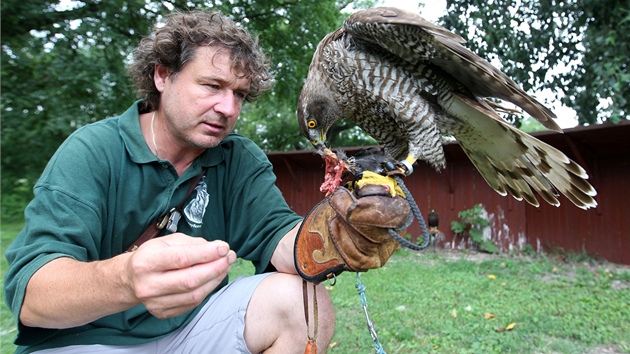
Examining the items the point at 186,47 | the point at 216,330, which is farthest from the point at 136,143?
the point at 216,330

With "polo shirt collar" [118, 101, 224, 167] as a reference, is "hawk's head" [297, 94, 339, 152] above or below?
above

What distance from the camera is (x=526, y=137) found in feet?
8.83

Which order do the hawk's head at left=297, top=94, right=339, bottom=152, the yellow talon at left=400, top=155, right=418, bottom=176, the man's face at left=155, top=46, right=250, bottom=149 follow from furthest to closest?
the hawk's head at left=297, top=94, right=339, bottom=152
the yellow talon at left=400, top=155, right=418, bottom=176
the man's face at left=155, top=46, right=250, bottom=149

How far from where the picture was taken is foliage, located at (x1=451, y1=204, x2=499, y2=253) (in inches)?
340

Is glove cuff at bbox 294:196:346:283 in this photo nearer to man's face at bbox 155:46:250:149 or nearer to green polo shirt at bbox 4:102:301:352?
green polo shirt at bbox 4:102:301:352

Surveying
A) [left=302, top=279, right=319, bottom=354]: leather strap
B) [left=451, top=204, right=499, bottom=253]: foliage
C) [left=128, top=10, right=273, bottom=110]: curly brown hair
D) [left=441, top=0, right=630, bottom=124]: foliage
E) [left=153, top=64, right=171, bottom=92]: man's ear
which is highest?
[left=441, top=0, right=630, bottom=124]: foliage

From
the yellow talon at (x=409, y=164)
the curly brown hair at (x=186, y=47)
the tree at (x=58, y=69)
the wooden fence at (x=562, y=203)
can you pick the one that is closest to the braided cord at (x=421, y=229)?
the yellow talon at (x=409, y=164)

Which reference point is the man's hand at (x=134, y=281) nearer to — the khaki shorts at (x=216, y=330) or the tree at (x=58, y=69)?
the khaki shorts at (x=216, y=330)

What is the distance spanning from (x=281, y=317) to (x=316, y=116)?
6.10 feet

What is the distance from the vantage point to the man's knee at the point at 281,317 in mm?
1890

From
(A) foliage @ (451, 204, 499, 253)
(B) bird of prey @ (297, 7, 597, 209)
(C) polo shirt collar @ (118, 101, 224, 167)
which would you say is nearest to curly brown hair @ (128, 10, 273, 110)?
(C) polo shirt collar @ (118, 101, 224, 167)

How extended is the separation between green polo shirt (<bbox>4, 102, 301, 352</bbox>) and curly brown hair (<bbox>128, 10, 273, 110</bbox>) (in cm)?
26

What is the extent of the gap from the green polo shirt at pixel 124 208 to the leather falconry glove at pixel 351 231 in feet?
0.82

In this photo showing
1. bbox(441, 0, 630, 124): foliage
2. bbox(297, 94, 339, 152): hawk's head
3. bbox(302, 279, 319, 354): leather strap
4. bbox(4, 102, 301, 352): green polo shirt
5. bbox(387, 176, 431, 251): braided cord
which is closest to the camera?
bbox(4, 102, 301, 352): green polo shirt
